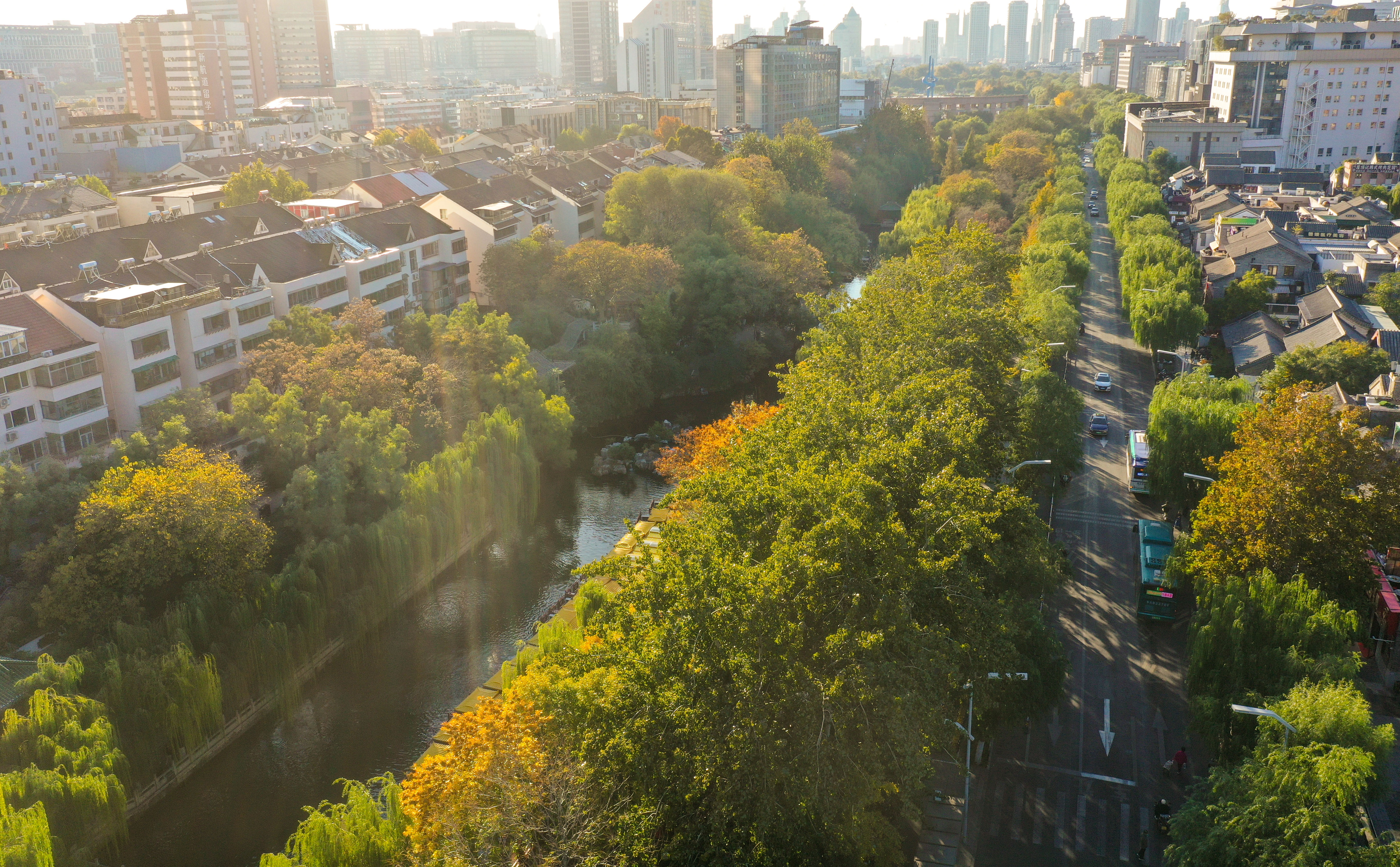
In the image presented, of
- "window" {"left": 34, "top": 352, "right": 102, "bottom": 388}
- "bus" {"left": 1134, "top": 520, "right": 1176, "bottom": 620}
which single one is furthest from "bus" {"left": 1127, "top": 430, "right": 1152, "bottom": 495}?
"window" {"left": 34, "top": 352, "right": 102, "bottom": 388}

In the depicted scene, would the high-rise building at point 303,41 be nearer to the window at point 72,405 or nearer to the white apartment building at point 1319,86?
the white apartment building at point 1319,86

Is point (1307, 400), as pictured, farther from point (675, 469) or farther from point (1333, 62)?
point (1333, 62)

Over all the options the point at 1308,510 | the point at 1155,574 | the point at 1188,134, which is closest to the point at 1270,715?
the point at 1308,510

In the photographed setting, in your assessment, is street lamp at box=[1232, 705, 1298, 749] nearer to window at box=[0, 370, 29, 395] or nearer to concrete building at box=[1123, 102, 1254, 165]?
window at box=[0, 370, 29, 395]

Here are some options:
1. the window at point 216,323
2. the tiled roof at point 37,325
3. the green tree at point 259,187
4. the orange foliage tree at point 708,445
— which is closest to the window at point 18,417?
the tiled roof at point 37,325

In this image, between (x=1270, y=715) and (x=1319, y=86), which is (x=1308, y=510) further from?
(x=1319, y=86)

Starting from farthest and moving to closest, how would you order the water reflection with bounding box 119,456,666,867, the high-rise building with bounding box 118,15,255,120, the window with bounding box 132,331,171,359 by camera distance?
the high-rise building with bounding box 118,15,255,120
the window with bounding box 132,331,171,359
the water reflection with bounding box 119,456,666,867
